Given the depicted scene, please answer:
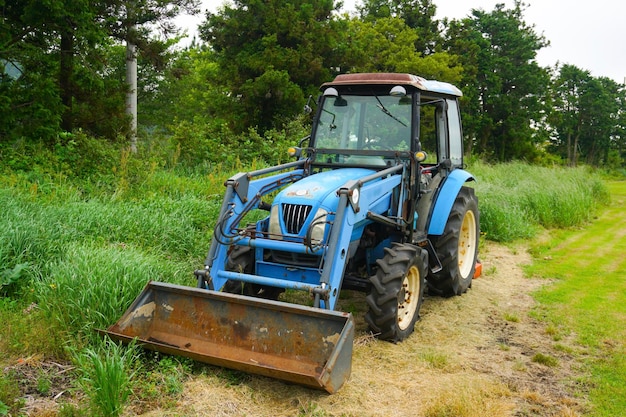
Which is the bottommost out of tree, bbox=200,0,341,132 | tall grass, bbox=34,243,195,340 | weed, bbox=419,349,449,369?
weed, bbox=419,349,449,369

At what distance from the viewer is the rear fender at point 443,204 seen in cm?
627

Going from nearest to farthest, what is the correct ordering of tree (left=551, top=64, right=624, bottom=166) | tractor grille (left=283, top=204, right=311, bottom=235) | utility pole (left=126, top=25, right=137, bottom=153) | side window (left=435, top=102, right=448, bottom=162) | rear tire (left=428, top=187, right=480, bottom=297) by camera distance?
1. tractor grille (left=283, top=204, right=311, bottom=235)
2. rear tire (left=428, top=187, right=480, bottom=297)
3. side window (left=435, top=102, right=448, bottom=162)
4. utility pole (left=126, top=25, right=137, bottom=153)
5. tree (left=551, top=64, right=624, bottom=166)

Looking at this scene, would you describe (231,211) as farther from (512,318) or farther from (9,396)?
(512,318)

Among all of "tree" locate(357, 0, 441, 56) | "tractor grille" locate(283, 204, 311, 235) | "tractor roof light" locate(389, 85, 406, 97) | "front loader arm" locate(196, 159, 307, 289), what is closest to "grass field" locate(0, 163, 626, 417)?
"front loader arm" locate(196, 159, 307, 289)

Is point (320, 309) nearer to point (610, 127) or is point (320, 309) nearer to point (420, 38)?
point (420, 38)

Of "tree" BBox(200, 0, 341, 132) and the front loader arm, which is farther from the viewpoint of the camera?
"tree" BBox(200, 0, 341, 132)

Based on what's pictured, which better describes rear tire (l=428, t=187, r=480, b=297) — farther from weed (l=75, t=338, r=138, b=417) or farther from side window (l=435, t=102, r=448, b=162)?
weed (l=75, t=338, r=138, b=417)

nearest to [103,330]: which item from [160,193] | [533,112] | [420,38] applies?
[160,193]

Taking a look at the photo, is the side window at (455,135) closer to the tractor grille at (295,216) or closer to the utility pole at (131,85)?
the tractor grille at (295,216)

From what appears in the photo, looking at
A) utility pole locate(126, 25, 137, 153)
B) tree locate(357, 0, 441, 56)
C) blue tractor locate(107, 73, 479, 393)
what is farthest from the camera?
tree locate(357, 0, 441, 56)

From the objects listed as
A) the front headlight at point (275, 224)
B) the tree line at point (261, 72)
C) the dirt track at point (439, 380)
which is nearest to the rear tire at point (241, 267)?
the front headlight at point (275, 224)

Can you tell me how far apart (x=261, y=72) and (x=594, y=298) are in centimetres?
1412

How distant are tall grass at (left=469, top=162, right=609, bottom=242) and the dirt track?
4.56 metres

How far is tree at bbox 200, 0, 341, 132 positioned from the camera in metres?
18.8
